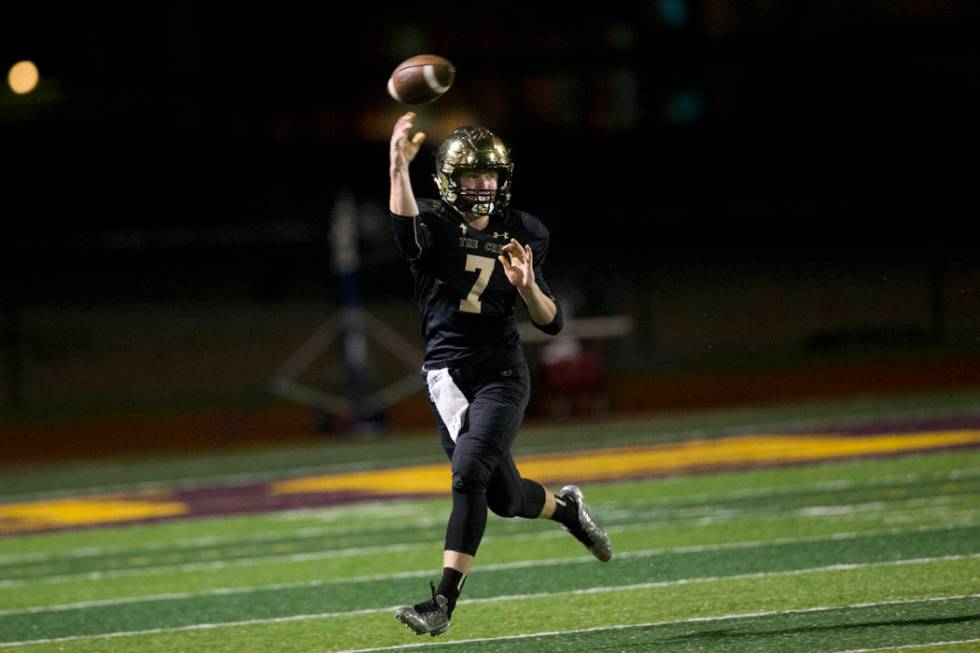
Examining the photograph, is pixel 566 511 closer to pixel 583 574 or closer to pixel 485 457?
pixel 485 457

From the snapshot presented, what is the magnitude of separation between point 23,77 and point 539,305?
20724mm

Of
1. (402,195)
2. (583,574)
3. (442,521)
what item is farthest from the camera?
(442,521)

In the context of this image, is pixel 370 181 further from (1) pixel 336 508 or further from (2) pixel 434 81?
(2) pixel 434 81

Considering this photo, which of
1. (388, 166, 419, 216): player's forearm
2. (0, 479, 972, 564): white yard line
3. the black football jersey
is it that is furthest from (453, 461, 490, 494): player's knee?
(0, 479, 972, 564): white yard line

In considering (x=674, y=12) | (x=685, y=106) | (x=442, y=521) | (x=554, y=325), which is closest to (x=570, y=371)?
(x=442, y=521)

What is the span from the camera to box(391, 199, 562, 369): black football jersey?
545 cm

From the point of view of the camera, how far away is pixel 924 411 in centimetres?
1261

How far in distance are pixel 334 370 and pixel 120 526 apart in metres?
9.94

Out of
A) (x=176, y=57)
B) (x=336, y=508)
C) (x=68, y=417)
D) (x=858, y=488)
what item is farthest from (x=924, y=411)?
(x=176, y=57)

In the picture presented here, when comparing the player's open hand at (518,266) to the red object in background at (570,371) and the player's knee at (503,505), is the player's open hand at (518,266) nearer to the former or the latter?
the player's knee at (503,505)

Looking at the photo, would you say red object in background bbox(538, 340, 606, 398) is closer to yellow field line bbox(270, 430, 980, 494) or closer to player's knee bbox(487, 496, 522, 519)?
yellow field line bbox(270, 430, 980, 494)

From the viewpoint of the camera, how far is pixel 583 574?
6730 millimetres

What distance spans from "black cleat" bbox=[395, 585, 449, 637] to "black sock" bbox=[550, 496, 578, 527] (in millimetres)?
879

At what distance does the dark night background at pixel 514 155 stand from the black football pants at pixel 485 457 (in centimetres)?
1424
